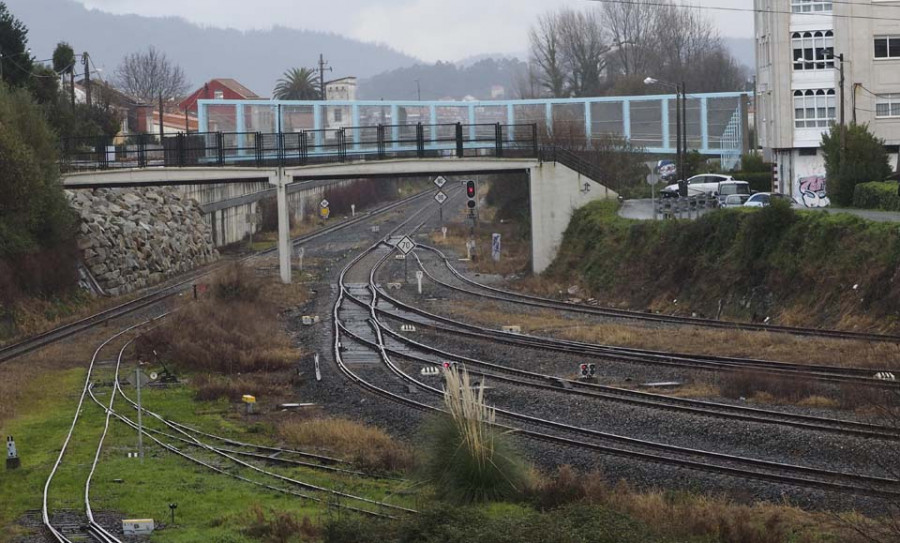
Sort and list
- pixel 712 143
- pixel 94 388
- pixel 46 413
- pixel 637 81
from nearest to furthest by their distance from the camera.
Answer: pixel 46 413
pixel 94 388
pixel 712 143
pixel 637 81

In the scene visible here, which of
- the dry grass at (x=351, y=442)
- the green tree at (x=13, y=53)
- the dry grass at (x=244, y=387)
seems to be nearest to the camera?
the dry grass at (x=351, y=442)

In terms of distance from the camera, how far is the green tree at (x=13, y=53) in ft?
181

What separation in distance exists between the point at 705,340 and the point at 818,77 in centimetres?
3214

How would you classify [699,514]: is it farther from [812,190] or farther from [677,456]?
[812,190]

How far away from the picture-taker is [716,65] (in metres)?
118

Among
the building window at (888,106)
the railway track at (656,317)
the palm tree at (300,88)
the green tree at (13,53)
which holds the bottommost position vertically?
the railway track at (656,317)

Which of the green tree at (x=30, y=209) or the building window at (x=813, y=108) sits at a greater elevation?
the building window at (x=813, y=108)

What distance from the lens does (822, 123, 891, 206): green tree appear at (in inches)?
1676

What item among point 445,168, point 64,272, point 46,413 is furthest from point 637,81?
point 46,413

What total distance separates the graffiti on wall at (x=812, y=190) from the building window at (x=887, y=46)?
6.10 meters

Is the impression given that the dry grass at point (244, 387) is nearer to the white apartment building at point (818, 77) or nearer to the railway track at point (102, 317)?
the railway track at point (102, 317)

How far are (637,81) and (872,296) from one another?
230ft

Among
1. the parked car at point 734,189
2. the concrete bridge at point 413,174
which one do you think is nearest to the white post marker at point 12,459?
the concrete bridge at point 413,174

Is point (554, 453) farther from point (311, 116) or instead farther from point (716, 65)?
point (716, 65)
